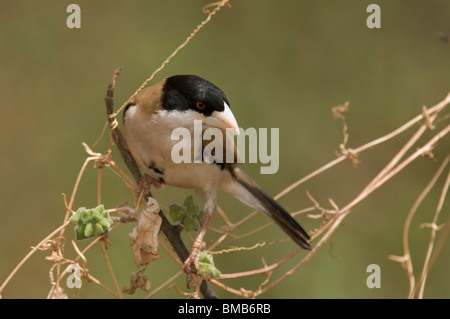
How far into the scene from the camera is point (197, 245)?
75.9 inches

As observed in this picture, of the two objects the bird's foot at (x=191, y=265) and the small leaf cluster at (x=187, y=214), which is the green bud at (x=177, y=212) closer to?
the small leaf cluster at (x=187, y=214)

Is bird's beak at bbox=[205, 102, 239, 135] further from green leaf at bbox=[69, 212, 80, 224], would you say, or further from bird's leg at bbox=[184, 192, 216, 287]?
green leaf at bbox=[69, 212, 80, 224]

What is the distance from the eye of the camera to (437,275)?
3506mm

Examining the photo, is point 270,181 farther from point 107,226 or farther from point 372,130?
point 107,226

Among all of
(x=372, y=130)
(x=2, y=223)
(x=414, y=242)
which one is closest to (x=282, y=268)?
Answer: (x=414, y=242)

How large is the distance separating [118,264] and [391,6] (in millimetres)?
2579

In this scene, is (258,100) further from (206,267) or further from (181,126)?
(206,267)

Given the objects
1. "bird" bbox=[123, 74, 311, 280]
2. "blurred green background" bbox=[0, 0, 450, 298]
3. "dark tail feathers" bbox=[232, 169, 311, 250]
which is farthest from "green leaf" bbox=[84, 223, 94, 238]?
"blurred green background" bbox=[0, 0, 450, 298]

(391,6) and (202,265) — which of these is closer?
(202,265)

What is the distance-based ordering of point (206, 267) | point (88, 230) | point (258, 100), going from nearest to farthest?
point (88, 230), point (206, 267), point (258, 100)

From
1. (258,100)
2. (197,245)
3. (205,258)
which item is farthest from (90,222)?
(258,100)

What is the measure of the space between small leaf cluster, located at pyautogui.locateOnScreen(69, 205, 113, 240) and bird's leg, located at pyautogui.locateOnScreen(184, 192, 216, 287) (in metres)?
0.29

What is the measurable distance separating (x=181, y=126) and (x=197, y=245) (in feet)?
1.28
